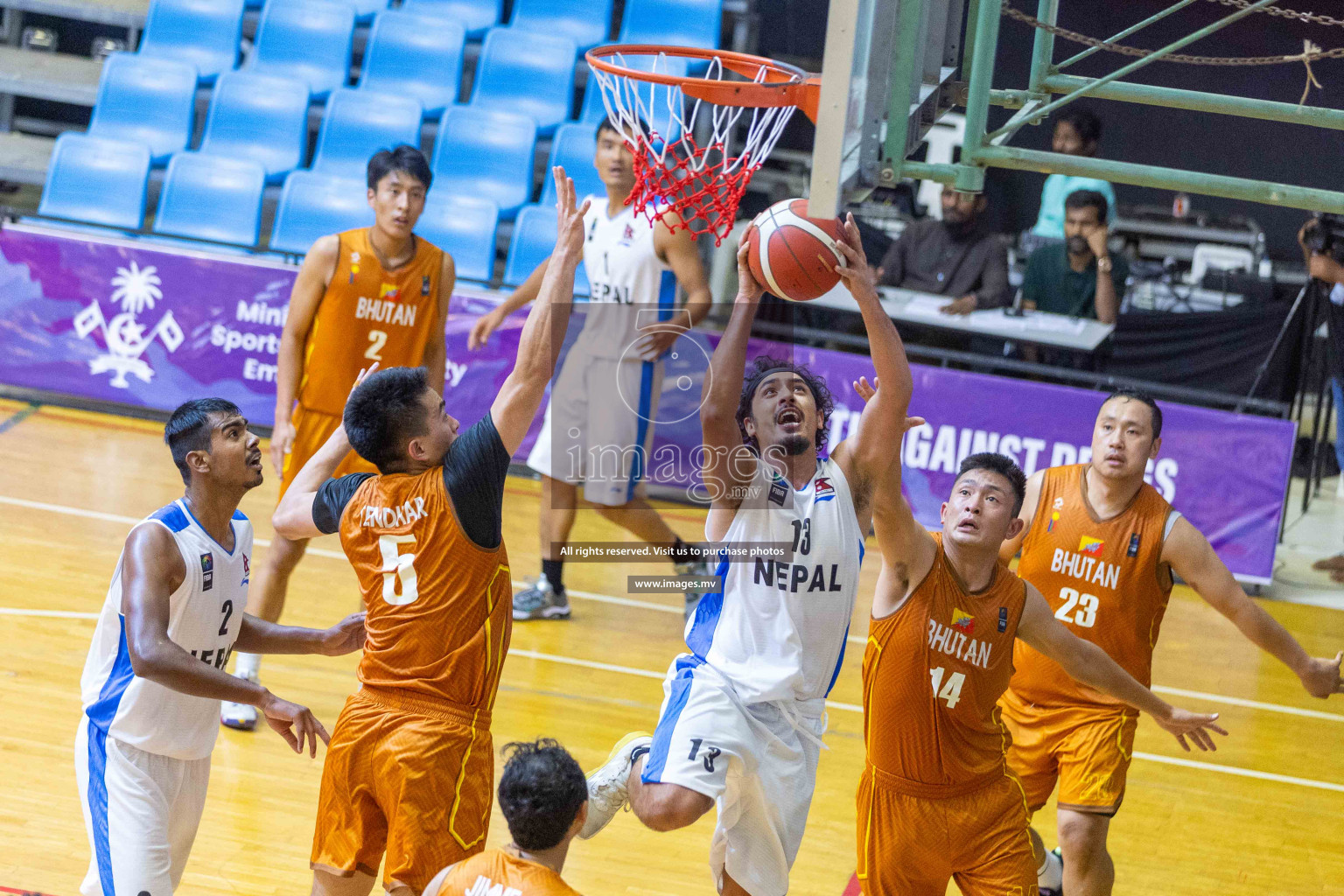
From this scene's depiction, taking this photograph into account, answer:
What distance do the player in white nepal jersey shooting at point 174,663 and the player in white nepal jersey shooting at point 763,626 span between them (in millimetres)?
1072

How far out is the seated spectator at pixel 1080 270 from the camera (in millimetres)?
9438

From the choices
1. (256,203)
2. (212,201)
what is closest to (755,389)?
(256,203)

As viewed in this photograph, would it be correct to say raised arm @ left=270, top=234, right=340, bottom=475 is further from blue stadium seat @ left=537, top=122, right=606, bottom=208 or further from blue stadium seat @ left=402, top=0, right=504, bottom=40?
blue stadium seat @ left=402, top=0, right=504, bottom=40

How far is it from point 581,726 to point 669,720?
2180 millimetres

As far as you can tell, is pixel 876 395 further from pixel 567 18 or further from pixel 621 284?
pixel 567 18

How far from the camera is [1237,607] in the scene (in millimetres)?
4676

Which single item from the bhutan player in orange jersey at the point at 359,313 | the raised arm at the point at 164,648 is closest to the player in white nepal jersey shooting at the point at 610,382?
the bhutan player in orange jersey at the point at 359,313

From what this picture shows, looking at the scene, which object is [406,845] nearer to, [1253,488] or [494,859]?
[494,859]

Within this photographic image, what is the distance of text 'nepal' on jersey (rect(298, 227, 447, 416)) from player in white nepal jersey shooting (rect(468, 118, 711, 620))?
84 cm

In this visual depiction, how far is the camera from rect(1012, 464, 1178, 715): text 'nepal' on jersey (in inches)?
189

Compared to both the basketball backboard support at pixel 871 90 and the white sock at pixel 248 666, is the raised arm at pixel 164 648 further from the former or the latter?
the white sock at pixel 248 666

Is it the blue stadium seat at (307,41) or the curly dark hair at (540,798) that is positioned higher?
the blue stadium seat at (307,41)

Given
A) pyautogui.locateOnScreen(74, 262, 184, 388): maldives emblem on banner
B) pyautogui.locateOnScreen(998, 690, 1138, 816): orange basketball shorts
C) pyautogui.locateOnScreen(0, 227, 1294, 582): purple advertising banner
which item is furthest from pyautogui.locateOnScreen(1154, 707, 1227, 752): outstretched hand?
pyautogui.locateOnScreen(74, 262, 184, 388): maldives emblem on banner

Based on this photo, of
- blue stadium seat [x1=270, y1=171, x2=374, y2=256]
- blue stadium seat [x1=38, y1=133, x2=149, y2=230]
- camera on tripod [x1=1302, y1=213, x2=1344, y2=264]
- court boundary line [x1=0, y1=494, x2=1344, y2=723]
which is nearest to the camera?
court boundary line [x1=0, y1=494, x2=1344, y2=723]
